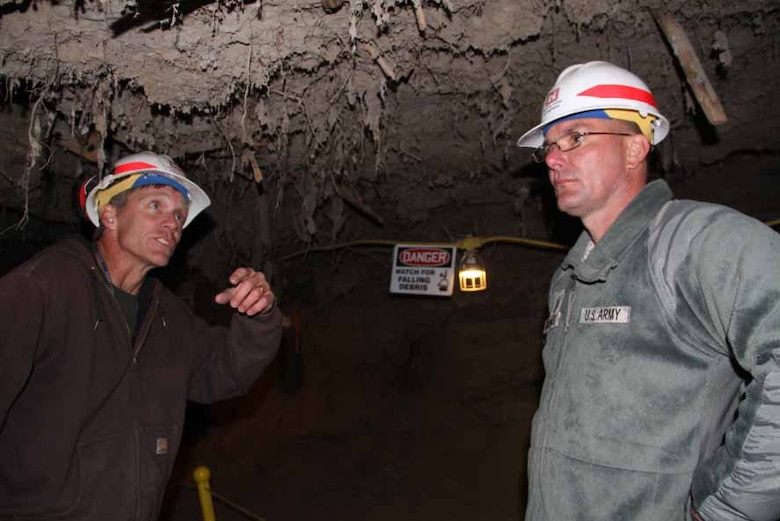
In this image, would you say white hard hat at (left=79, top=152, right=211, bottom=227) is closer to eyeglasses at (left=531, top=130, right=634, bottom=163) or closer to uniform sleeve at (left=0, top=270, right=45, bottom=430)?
uniform sleeve at (left=0, top=270, right=45, bottom=430)

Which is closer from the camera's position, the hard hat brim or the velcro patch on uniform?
the velcro patch on uniform

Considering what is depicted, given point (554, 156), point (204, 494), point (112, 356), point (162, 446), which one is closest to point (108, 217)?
point (112, 356)

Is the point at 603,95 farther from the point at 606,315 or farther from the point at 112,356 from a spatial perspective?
the point at 112,356

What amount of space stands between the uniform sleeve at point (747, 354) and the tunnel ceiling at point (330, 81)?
6.27 feet

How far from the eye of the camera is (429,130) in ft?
16.9

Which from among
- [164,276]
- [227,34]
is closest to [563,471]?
[227,34]

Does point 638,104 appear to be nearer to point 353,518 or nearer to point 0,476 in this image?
point 0,476

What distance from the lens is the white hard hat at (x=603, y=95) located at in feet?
7.55

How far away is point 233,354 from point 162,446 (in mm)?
572

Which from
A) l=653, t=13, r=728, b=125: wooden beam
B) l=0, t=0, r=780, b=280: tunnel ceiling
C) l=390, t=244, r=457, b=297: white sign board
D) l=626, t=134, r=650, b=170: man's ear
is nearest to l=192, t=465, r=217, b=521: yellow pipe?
l=0, t=0, r=780, b=280: tunnel ceiling

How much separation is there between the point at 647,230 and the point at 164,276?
7.06 m

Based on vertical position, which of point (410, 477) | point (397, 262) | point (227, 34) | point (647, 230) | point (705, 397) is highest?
point (227, 34)

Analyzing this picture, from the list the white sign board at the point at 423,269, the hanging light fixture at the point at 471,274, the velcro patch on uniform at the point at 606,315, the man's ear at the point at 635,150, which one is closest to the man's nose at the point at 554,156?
the man's ear at the point at 635,150

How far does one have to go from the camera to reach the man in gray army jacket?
1675mm
